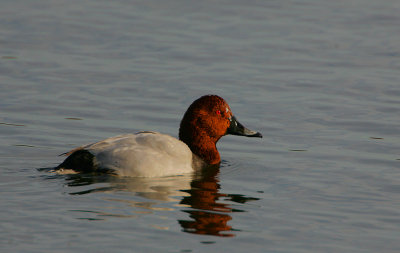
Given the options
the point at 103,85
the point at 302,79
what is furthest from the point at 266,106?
the point at 103,85

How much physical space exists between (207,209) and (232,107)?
530 centimetres

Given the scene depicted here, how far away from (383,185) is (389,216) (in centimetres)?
138

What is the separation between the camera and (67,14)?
64.5 feet

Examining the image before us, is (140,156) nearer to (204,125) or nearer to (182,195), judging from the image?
(182,195)

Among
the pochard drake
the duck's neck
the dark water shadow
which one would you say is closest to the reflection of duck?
the dark water shadow

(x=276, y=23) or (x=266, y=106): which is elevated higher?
(x=276, y=23)

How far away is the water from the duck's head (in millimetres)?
336

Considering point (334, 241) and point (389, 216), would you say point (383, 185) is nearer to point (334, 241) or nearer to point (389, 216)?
point (389, 216)

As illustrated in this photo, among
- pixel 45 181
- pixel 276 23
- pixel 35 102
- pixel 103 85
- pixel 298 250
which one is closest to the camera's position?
pixel 298 250

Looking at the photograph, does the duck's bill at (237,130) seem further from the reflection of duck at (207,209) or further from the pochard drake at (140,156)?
the reflection of duck at (207,209)

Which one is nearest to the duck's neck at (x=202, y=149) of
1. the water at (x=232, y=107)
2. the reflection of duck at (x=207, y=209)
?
the water at (x=232, y=107)

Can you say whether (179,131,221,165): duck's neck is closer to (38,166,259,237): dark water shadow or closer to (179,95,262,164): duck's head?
(179,95,262,164): duck's head

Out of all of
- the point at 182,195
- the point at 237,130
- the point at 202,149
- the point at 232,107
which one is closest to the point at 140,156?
the point at 182,195

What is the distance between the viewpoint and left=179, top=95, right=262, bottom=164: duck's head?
11.5 meters
